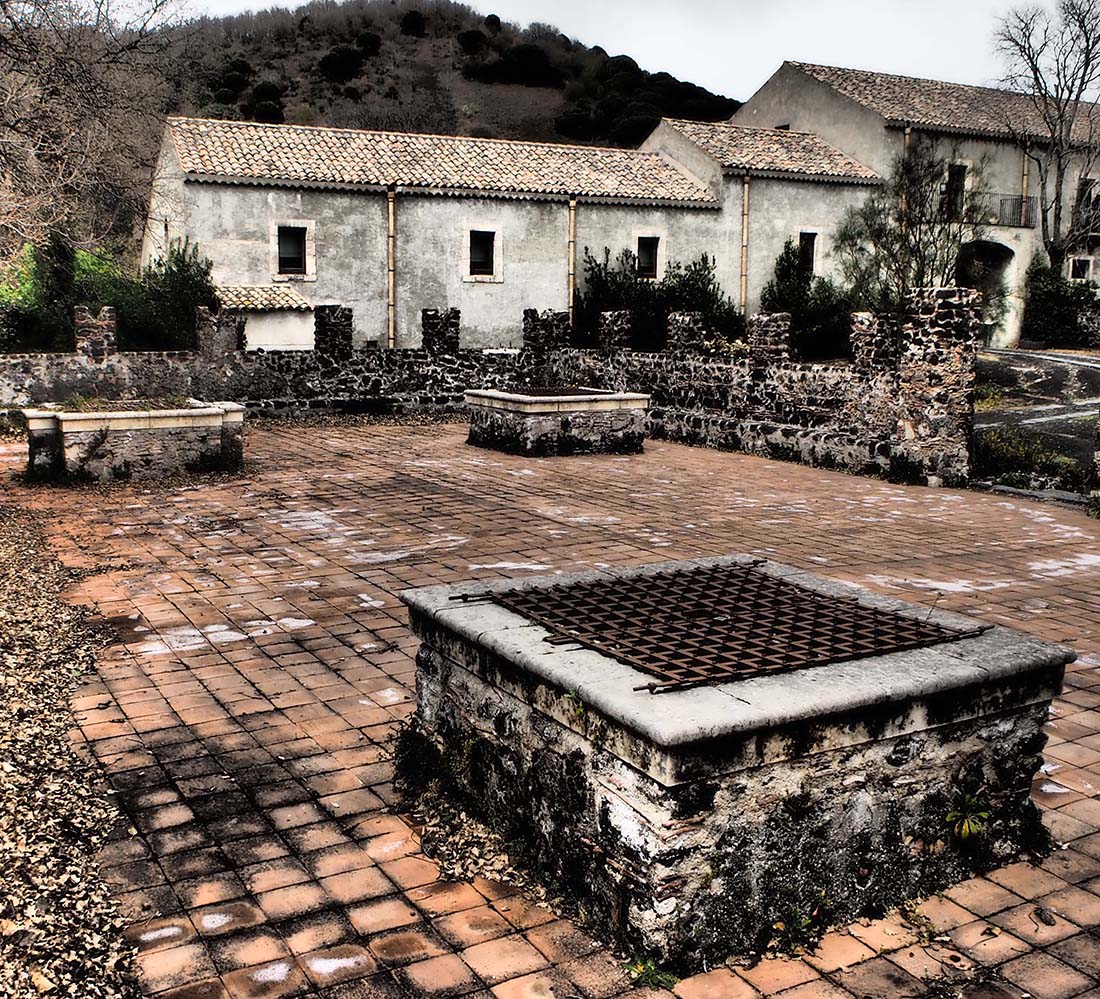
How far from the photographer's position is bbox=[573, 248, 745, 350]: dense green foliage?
91.4ft

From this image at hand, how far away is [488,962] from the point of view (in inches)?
133

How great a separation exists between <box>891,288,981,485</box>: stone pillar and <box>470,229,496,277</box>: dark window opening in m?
15.5

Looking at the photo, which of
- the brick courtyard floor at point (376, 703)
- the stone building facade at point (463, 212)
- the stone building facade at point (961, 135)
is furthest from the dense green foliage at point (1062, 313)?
the brick courtyard floor at point (376, 703)

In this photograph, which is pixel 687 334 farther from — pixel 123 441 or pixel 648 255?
pixel 648 255

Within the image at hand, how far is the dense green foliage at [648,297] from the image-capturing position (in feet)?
91.4

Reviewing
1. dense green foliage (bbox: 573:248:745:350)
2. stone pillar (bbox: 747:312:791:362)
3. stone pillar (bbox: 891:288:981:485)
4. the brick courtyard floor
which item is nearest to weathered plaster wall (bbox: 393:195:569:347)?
dense green foliage (bbox: 573:248:745:350)

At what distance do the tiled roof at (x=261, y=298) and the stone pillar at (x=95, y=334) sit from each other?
4.82 m

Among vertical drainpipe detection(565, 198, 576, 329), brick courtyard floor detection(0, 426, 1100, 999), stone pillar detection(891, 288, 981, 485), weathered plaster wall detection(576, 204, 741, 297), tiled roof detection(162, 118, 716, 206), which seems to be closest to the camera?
brick courtyard floor detection(0, 426, 1100, 999)

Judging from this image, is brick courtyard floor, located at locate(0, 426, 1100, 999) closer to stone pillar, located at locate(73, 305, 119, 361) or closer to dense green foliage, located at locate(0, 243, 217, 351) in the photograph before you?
stone pillar, located at locate(73, 305, 119, 361)

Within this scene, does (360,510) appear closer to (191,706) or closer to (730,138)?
Answer: (191,706)

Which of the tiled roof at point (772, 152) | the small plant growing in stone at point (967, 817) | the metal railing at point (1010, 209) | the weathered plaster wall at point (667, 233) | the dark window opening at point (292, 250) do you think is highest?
the tiled roof at point (772, 152)

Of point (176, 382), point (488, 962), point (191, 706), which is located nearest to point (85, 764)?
point (191, 706)

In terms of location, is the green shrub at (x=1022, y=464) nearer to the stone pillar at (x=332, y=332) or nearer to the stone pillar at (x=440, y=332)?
the stone pillar at (x=440, y=332)

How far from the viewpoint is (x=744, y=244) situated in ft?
98.5
